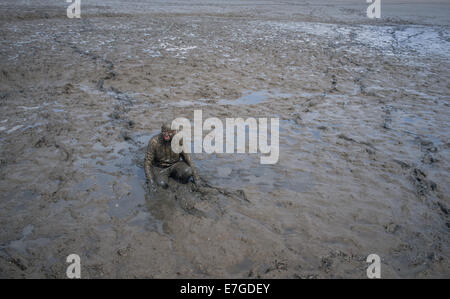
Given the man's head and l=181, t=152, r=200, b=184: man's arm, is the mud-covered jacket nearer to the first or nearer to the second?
l=181, t=152, r=200, b=184: man's arm

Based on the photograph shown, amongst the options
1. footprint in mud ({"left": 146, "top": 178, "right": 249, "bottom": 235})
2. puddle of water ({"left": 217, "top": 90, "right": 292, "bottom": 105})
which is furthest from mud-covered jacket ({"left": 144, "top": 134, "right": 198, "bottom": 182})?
puddle of water ({"left": 217, "top": 90, "right": 292, "bottom": 105})

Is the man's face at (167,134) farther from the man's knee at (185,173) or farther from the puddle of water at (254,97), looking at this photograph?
the puddle of water at (254,97)

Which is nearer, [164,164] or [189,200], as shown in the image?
[189,200]

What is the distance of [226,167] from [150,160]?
4.55 ft

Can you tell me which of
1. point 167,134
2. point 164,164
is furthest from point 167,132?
point 164,164

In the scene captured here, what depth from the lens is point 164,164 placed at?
473cm

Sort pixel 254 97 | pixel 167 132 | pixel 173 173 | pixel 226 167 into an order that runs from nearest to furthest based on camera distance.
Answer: pixel 167 132 < pixel 173 173 < pixel 226 167 < pixel 254 97

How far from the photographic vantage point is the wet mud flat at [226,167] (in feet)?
11.7

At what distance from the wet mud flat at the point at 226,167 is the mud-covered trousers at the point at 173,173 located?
259mm

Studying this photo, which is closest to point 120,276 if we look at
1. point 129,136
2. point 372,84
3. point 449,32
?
point 129,136

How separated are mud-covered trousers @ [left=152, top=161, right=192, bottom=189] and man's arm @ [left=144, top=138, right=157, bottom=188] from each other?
0.10m

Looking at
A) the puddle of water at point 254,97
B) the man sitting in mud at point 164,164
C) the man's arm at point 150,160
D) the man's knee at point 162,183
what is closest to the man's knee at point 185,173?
the man sitting in mud at point 164,164

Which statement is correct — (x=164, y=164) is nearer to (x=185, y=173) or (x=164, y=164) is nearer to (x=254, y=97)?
(x=185, y=173)
